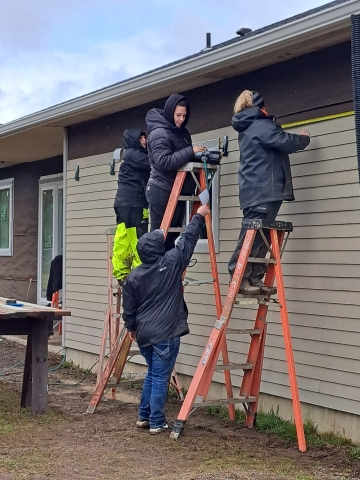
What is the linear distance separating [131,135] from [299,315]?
2.31 meters

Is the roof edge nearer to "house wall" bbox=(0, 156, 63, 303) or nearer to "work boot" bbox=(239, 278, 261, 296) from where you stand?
"work boot" bbox=(239, 278, 261, 296)

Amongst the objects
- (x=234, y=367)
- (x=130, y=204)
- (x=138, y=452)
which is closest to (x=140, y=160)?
(x=130, y=204)

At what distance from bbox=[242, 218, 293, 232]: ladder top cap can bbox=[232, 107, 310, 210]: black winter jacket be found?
0.58ft

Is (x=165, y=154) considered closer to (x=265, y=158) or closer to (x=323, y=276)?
(x=265, y=158)

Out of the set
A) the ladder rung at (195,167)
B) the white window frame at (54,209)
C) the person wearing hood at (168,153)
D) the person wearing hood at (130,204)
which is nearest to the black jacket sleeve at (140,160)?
the person wearing hood at (130,204)

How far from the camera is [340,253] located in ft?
19.4

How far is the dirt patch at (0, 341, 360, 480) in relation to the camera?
16.4ft

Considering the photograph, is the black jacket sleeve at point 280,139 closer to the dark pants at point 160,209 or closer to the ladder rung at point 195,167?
the ladder rung at point 195,167

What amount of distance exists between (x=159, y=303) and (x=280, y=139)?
5.20ft

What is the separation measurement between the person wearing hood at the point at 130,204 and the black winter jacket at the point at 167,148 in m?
0.65

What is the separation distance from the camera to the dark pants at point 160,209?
6379 millimetres

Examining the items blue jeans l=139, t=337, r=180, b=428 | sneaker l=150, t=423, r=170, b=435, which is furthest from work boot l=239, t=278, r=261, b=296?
sneaker l=150, t=423, r=170, b=435

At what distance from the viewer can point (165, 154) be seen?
6.21 m

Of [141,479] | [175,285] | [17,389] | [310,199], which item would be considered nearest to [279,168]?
[310,199]
